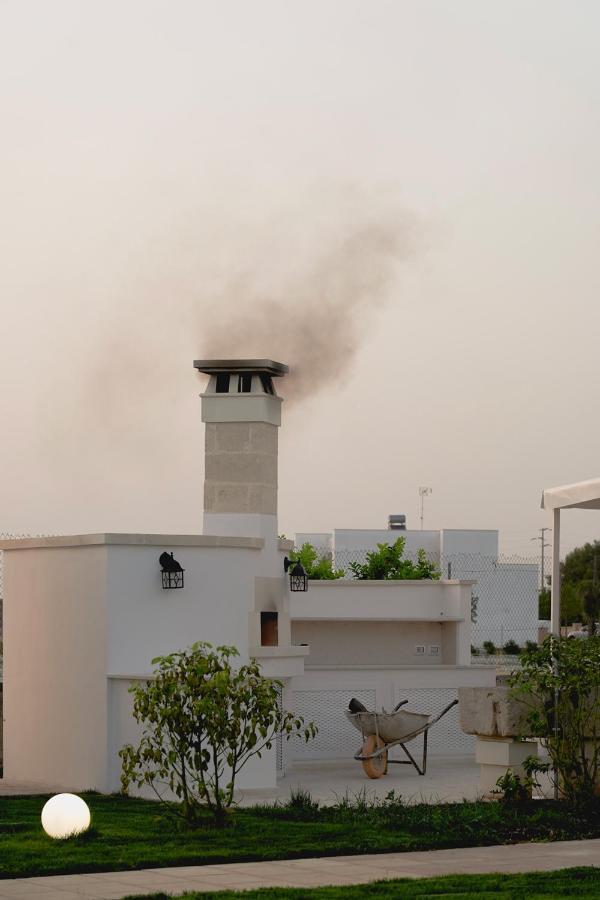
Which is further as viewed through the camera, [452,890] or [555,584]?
[555,584]

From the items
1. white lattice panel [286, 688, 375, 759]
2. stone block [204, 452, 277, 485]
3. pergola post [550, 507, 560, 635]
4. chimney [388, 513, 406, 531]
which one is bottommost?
white lattice panel [286, 688, 375, 759]

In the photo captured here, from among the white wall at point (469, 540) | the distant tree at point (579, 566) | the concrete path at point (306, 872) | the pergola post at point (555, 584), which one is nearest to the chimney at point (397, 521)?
the white wall at point (469, 540)

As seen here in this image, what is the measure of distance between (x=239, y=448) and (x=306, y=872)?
8.32m

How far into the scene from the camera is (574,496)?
13.1 meters

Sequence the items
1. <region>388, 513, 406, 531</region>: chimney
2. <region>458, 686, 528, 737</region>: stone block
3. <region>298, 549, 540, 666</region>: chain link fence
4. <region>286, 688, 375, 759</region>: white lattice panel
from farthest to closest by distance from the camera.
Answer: <region>388, 513, 406, 531</region>: chimney, <region>298, 549, 540, 666</region>: chain link fence, <region>286, 688, 375, 759</region>: white lattice panel, <region>458, 686, 528, 737</region>: stone block

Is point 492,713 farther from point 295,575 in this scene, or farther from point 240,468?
point 240,468

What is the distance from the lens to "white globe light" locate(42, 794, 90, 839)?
1002 cm

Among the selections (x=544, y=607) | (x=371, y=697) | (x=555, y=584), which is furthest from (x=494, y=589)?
(x=555, y=584)

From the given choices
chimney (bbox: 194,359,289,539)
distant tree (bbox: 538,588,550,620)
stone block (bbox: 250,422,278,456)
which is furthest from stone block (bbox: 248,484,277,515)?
→ distant tree (bbox: 538,588,550,620)

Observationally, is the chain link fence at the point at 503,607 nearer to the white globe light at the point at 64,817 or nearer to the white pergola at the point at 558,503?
the white pergola at the point at 558,503

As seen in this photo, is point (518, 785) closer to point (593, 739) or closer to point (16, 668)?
point (593, 739)

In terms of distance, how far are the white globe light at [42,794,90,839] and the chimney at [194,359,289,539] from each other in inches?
263

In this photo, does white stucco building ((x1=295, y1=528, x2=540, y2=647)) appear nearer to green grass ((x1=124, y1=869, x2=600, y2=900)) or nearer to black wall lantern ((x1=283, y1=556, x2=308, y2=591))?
black wall lantern ((x1=283, y1=556, x2=308, y2=591))

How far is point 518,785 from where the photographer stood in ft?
39.6
